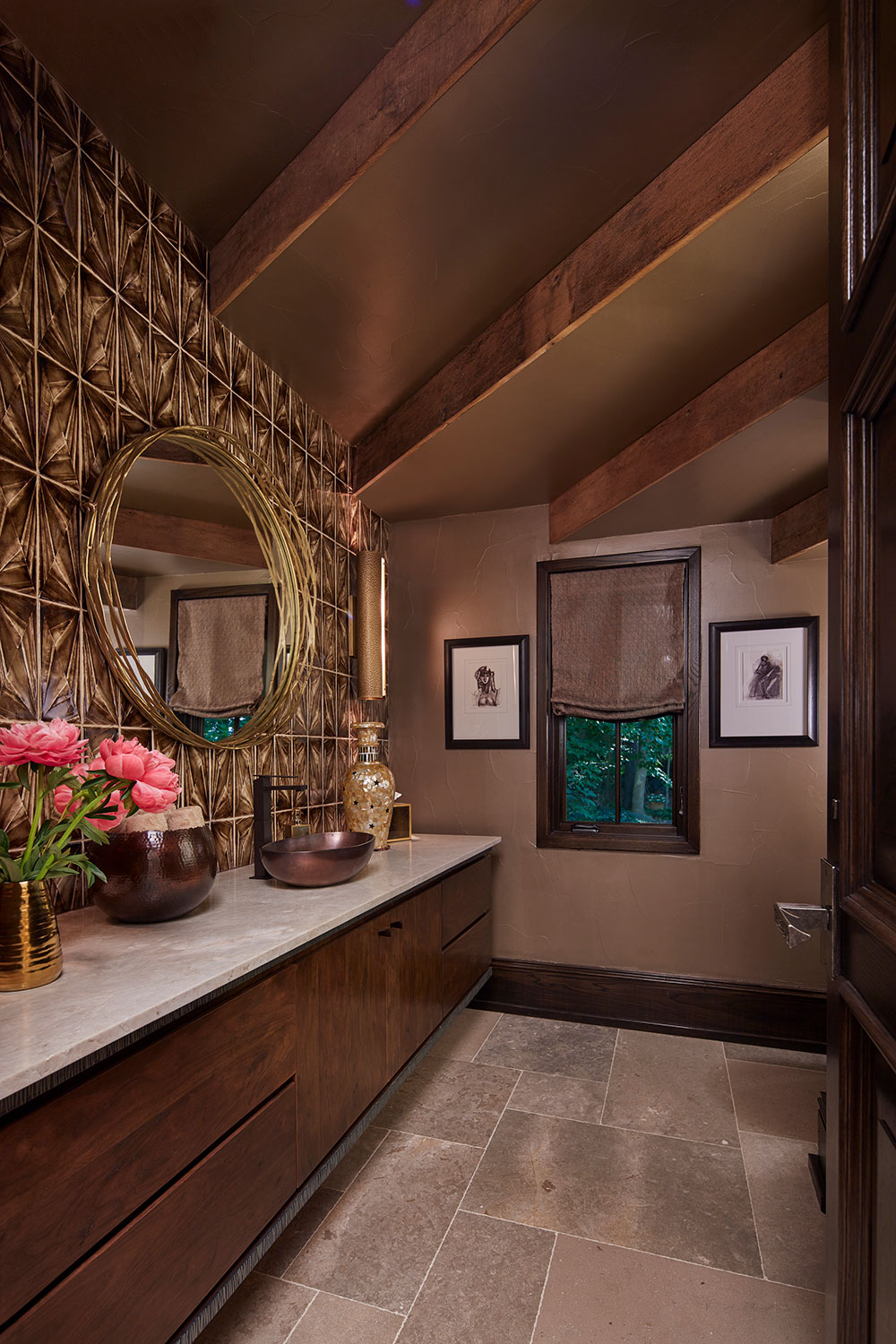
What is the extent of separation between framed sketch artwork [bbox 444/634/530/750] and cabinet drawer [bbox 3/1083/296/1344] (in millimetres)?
2029

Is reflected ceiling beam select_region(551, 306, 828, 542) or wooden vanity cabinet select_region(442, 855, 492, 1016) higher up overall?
reflected ceiling beam select_region(551, 306, 828, 542)

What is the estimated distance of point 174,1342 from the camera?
3.80ft

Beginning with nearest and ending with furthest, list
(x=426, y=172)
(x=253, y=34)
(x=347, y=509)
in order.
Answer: (x=253, y=34) < (x=426, y=172) < (x=347, y=509)

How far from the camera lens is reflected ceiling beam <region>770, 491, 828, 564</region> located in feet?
8.68

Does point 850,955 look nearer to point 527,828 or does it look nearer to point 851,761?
point 851,761

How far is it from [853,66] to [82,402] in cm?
158

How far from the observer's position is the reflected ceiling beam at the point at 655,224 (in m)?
1.55

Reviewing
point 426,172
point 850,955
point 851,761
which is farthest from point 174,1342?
point 426,172

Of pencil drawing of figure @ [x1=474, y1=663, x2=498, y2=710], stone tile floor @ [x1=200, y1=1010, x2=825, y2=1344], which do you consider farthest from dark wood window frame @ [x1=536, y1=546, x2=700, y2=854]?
stone tile floor @ [x1=200, y1=1010, x2=825, y2=1344]

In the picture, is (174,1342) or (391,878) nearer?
(174,1342)

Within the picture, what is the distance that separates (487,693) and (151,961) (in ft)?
7.42

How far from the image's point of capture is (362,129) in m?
1.72

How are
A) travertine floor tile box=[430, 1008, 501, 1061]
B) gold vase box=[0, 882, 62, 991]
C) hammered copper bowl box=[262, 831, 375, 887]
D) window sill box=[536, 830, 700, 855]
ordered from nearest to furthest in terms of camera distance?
gold vase box=[0, 882, 62, 991], hammered copper bowl box=[262, 831, 375, 887], travertine floor tile box=[430, 1008, 501, 1061], window sill box=[536, 830, 700, 855]

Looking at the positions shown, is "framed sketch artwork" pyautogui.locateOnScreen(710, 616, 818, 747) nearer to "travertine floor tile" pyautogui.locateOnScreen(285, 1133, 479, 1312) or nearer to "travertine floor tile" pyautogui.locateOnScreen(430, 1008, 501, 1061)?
"travertine floor tile" pyautogui.locateOnScreen(430, 1008, 501, 1061)
